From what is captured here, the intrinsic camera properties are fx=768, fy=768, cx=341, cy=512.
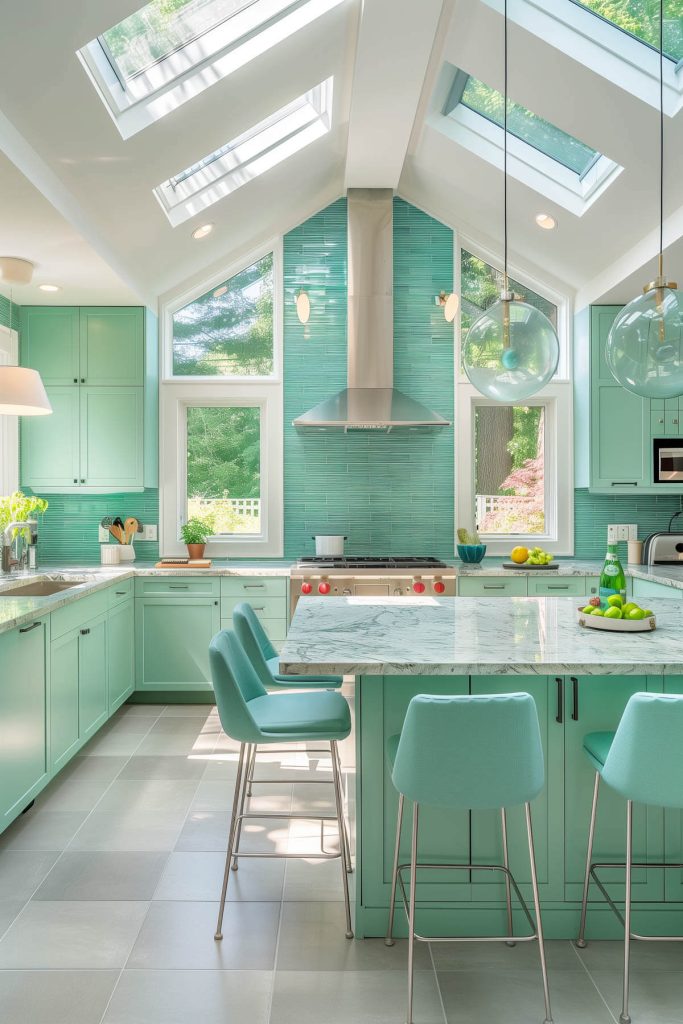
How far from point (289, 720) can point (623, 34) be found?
3.24 metres

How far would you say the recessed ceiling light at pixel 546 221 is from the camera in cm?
475

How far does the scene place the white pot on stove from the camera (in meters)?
5.31

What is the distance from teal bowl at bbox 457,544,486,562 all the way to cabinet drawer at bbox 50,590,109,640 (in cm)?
234

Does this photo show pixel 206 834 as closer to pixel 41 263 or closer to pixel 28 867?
pixel 28 867

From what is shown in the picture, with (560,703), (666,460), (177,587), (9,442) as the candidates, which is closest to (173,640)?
(177,587)

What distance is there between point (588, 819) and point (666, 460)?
134 inches

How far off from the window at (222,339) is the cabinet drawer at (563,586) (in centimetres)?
238

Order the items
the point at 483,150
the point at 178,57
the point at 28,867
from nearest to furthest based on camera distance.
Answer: the point at 28,867
the point at 178,57
the point at 483,150

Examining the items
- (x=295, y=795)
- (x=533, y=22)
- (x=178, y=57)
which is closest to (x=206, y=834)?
(x=295, y=795)

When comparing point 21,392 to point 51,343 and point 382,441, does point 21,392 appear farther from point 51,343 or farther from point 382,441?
point 382,441

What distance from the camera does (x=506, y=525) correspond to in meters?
5.62

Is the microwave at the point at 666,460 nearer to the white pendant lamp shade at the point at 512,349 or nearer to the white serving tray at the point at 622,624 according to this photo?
the white serving tray at the point at 622,624

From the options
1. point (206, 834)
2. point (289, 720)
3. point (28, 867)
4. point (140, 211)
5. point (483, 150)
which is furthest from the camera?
point (483, 150)

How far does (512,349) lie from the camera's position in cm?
246
